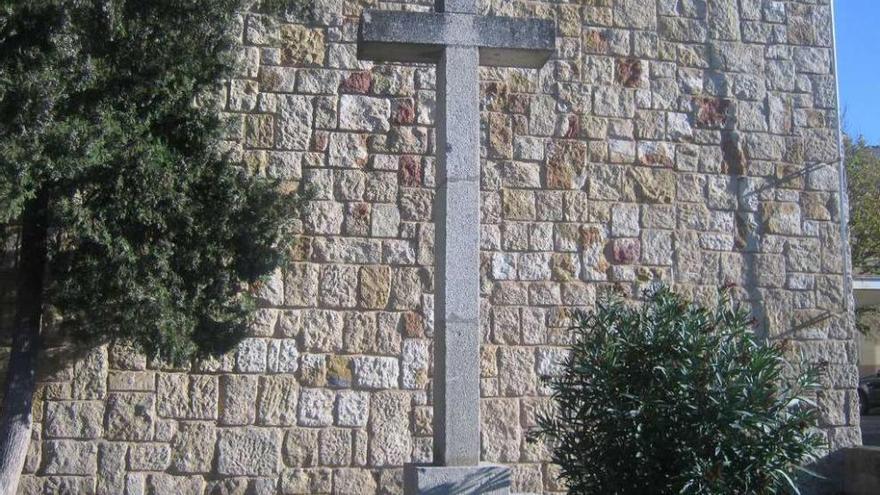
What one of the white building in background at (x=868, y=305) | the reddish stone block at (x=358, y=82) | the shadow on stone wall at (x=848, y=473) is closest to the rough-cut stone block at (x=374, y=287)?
the reddish stone block at (x=358, y=82)

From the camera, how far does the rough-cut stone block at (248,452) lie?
8555 millimetres

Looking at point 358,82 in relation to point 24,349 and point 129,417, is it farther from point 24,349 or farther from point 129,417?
point 24,349

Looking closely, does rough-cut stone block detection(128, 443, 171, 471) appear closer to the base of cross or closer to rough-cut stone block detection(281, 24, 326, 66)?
the base of cross

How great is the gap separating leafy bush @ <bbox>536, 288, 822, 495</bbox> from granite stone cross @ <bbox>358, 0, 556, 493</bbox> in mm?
745

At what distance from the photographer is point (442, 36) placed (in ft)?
20.8

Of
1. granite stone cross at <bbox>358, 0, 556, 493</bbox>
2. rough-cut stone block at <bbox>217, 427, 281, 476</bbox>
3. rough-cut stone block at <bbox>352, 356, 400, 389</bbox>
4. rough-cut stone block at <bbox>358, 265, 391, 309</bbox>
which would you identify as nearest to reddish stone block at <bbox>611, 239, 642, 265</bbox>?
rough-cut stone block at <bbox>358, 265, 391, 309</bbox>

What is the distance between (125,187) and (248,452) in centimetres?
277

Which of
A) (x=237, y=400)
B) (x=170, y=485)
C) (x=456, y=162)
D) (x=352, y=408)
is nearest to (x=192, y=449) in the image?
(x=170, y=485)

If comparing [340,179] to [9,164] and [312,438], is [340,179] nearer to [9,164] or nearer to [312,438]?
[312,438]

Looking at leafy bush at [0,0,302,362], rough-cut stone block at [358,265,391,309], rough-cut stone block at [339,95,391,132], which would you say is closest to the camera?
leafy bush at [0,0,302,362]

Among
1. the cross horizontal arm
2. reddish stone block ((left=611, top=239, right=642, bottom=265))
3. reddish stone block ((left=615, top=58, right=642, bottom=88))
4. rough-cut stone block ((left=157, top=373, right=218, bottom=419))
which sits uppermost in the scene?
reddish stone block ((left=615, top=58, right=642, bottom=88))

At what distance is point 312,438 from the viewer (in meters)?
8.72

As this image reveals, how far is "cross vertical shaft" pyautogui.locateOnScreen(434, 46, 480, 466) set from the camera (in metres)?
5.81

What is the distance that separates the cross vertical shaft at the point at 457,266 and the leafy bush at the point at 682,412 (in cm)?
73
